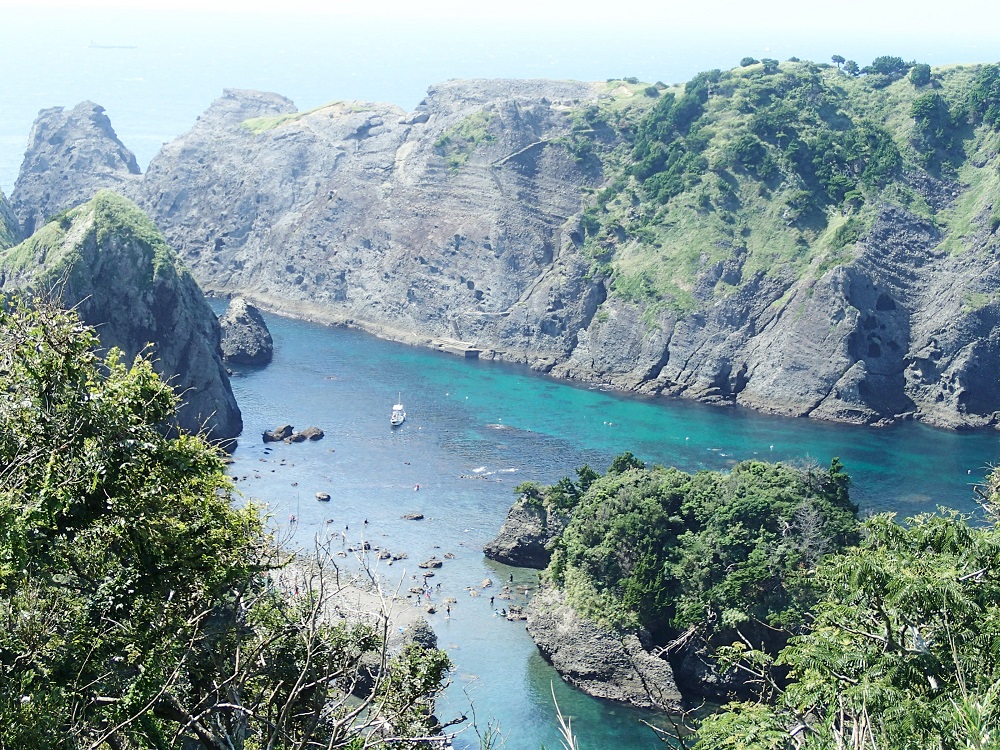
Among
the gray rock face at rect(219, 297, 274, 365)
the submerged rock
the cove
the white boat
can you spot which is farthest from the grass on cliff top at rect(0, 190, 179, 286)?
the white boat

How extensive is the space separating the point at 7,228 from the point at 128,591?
106 meters

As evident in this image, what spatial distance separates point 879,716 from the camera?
2162 cm

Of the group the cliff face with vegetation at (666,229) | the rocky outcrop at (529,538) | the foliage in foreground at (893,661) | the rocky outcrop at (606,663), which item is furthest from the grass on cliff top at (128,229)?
the foliage in foreground at (893,661)

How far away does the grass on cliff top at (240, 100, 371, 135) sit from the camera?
144m

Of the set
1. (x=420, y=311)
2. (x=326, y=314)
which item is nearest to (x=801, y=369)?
(x=420, y=311)

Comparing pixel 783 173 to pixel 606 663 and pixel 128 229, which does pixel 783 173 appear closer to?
pixel 128 229

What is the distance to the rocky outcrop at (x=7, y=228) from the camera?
109 metres

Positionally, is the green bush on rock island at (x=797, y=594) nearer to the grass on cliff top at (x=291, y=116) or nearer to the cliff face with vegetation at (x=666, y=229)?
the cliff face with vegetation at (x=666, y=229)

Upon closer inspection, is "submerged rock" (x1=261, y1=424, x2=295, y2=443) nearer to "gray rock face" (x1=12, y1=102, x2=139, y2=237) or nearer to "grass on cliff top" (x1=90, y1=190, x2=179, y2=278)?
"grass on cliff top" (x1=90, y1=190, x2=179, y2=278)

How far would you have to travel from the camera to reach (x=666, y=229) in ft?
358

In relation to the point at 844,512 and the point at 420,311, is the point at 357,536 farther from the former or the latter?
the point at 420,311

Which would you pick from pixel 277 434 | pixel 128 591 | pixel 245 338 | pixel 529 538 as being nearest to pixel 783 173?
pixel 245 338

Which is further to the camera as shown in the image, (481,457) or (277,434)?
(277,434)

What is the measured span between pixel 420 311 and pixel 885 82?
5096 centimetres
